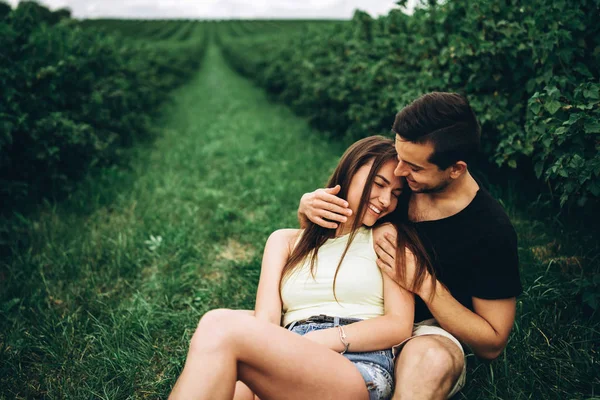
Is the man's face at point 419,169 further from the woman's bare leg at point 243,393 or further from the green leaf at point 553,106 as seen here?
the woman's bare leg at point 243,393

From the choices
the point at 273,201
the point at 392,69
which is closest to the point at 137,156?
the point at 273,201

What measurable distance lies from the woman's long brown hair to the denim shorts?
0.29m

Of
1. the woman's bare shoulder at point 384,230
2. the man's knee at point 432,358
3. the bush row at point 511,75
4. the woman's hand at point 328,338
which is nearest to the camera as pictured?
the man's knee at point 432,358

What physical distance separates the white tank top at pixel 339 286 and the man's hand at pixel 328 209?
6.6 inches

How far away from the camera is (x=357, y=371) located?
1.76 m

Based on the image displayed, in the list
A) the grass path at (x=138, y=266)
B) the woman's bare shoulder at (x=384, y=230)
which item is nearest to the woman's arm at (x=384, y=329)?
the woman's bare shoulder at (x=384, y=230)

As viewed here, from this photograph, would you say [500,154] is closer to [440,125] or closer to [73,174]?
[440,125]

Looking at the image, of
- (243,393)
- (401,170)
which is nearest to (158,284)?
(243,393)

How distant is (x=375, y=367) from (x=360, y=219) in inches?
29.9

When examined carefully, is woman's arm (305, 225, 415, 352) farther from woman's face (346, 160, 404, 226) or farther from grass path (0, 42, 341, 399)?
grass path (0, 42, 341, 399)

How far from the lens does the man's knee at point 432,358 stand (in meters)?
1.77

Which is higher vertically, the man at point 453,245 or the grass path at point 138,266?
the man at point 453,245

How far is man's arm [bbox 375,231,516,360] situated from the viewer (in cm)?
201

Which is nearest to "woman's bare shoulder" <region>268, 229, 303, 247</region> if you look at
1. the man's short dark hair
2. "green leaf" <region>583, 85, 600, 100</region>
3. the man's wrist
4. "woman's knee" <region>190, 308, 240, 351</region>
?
"woman's knee" <region>190, 308, 240, 351</region>
